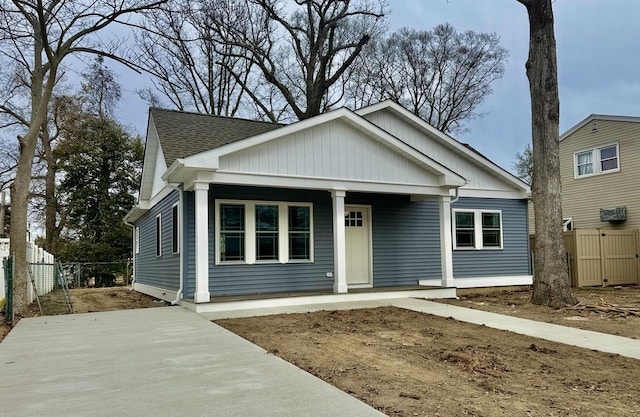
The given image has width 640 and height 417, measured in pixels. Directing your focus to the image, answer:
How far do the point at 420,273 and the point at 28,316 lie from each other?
29.1ft

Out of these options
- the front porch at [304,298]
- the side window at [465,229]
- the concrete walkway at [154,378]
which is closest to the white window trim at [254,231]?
the front porch at [304,298]

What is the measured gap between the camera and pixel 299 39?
23984 mm

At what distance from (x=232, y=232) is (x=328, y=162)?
251 centimetres

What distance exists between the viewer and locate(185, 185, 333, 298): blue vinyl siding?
9.91 meters

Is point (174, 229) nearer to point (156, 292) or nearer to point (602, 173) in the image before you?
point (156, 292)

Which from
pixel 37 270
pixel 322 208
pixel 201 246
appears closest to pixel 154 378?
pixel 201 246

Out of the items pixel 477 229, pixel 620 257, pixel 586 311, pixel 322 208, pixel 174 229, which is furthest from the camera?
pixel 620 257

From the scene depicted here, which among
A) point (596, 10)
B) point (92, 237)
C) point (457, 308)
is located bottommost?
point (457, 308)

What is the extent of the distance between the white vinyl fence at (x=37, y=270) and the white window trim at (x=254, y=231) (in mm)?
4571

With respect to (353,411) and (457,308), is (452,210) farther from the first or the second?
(353,411)

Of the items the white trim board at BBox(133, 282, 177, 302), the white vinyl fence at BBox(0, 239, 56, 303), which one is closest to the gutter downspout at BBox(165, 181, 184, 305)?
the white trim board at BBox(133, 282, 177, 302)

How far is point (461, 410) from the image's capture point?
3418 mm

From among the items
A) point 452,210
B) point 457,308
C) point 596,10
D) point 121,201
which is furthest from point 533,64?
point 121,201

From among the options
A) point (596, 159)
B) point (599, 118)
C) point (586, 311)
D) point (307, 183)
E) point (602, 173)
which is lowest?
point (586, 311)
